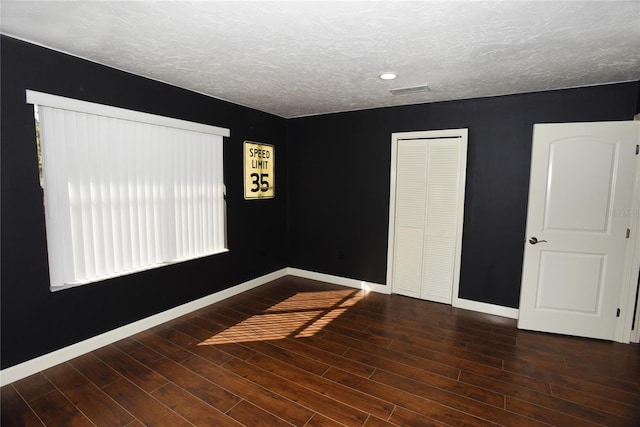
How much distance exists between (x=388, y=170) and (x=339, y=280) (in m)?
1.78

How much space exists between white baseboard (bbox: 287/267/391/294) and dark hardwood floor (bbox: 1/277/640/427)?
2.96ft

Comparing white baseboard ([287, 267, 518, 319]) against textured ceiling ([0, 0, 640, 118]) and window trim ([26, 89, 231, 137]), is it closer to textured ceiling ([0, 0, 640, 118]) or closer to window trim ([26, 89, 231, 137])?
textured ceiling ([0, 0, 640, 118])

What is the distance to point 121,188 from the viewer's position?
2.99 metres

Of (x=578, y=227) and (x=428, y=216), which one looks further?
(x=428, y=216)

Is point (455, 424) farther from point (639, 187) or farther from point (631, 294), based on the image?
point (639, 187)

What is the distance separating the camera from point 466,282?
393 centimetres

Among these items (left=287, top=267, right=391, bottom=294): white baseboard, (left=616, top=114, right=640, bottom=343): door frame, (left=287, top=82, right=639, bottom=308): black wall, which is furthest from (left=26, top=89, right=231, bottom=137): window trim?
(left=616, top=114, right=640, bottom=343): door frame

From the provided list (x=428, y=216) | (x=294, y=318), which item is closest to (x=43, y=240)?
(x=294, y=318)

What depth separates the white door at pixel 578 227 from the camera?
304 centimetres

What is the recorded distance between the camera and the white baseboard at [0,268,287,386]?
7.90 feet

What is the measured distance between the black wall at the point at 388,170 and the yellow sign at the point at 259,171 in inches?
17.1

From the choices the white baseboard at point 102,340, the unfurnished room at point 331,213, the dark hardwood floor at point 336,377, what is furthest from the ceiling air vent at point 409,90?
the white baseboard at point 102,340

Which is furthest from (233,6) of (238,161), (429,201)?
(429,201)

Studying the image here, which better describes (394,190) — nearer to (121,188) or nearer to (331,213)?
(331,213)
